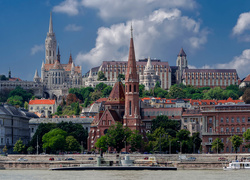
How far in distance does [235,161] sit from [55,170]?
24.4 metres

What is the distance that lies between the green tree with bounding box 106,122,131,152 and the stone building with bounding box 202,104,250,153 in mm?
14024

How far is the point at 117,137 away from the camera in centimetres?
13475

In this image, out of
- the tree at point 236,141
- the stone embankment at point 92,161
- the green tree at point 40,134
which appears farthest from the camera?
the green tree at point 40,134

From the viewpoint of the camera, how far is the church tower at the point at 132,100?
485ft

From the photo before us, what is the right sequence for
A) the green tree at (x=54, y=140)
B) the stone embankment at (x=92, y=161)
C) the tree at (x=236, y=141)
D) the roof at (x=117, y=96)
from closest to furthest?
the stone embankment at (x=92, y=161) < the tree at (x=236, y=141) < the green tree at (x=54, y=140) < the roof at (x=117, y=96)

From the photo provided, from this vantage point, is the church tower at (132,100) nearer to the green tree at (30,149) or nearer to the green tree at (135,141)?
the green tree at (135,141)

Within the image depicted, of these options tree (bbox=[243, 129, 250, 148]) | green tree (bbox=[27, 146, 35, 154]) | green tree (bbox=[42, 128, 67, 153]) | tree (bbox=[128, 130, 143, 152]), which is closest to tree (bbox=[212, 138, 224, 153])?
tree (bbox=[243, 129, 250, 148])

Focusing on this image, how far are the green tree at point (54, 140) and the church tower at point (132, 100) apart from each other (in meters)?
12.5

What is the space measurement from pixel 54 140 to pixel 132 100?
17946 mm

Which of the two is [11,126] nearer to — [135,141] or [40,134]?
[40,134]

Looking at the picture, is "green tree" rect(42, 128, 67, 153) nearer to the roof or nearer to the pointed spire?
the roof

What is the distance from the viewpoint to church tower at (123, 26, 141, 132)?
5822 inches

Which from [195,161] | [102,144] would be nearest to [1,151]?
[102,144]
